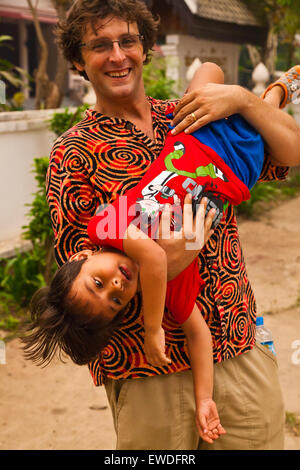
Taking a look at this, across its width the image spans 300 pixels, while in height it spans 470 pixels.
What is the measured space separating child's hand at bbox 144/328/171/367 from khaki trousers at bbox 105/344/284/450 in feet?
0.62

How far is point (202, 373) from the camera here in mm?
1753

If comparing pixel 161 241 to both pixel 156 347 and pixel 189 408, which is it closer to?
pixel 156 347

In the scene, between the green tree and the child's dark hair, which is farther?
the green tree

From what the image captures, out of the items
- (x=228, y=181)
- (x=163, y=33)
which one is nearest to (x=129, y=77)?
(x=228, y=181)

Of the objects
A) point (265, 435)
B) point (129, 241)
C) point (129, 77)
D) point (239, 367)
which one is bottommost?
point (265, 435)

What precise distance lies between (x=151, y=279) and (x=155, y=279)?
12mm

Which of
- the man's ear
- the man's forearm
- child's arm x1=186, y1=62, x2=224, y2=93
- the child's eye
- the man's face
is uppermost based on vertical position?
the man's face

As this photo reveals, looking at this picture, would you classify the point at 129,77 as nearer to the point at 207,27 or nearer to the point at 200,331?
the point at 200,331

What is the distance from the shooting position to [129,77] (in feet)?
5.92

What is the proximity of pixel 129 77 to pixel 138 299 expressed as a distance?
734mm

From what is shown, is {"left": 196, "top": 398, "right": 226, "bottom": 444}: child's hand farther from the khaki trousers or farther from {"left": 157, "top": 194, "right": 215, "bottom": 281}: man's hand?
{"left": 157, "top": 194, "right": 215, "bottom": 281}: man's hand

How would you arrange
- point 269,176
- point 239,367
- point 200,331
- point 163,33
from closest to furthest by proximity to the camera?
point 200,331, point 239,367, point 269,176, point 163,33

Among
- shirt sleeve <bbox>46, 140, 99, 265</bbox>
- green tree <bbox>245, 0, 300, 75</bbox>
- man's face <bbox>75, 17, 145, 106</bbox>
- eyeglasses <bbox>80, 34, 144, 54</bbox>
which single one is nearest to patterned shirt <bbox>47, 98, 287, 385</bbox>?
shirt sleeve <bbox>46, 140, 99, 265</bbox>

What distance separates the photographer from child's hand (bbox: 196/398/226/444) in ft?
5.79
